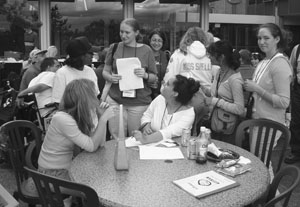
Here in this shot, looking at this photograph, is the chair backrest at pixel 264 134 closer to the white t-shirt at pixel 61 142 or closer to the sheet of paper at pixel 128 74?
the sheet of paper at pixel 128 74

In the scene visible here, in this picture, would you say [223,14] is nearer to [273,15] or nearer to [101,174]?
[273,15]

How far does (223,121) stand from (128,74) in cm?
96

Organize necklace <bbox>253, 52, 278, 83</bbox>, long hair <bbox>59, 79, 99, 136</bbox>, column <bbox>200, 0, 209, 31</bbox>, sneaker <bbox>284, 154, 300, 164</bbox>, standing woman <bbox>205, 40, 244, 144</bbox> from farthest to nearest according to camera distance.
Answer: column <bbox>200, 0, 209, 31</bbox>, sneaker <bbox>284, 154, 300, 164</bbox>, standing woman <bbox>205, 40, 244, 144</bbox>, necklace <bbox>253, 52, 278, 83</bbox>, long hair <bbox>59, 79, 99, 136</bbox>

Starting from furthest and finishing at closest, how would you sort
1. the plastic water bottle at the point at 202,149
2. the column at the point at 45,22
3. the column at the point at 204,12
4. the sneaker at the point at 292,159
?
the column at the point at 204,12 < the column at the point at 45,22 < the sneaker at the point at 292,159 < the plastic water bottle at the point at 202,149

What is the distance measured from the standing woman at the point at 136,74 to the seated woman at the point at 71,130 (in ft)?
2.57

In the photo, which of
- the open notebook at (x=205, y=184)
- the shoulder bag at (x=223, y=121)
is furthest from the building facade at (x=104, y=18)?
the open notebook at (x=205, y=184)

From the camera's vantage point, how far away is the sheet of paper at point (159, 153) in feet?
6.95

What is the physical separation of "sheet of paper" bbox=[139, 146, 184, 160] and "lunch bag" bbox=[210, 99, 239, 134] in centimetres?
91

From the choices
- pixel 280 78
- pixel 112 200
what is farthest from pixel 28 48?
pixel 112 200

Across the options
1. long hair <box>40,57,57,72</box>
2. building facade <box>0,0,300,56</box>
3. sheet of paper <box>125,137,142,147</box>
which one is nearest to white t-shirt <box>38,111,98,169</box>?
sheet of paper <box>125,137,142,147</box>

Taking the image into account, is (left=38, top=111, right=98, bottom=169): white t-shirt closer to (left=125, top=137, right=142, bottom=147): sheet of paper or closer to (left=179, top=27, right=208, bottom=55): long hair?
(left=125, top=137, right=142, bottom=147): sheet of paper

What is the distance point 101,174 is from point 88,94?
64cm

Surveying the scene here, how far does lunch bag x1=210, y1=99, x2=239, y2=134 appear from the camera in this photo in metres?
3.04

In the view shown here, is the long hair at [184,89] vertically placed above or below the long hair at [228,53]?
below
